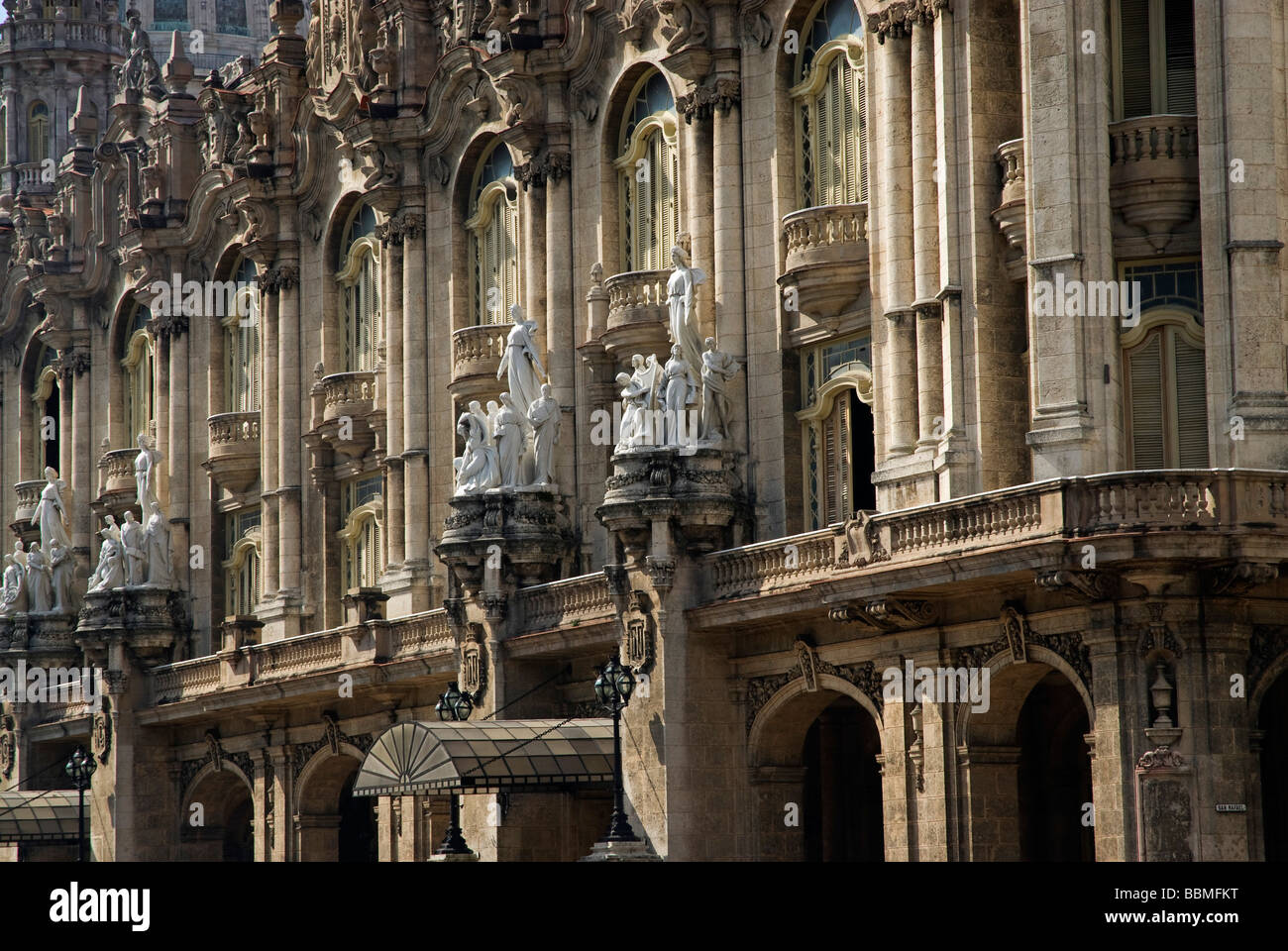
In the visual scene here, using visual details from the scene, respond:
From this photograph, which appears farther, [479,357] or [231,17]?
[231,17]

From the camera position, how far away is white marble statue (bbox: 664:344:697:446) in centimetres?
4559

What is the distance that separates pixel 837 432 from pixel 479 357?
11.5m

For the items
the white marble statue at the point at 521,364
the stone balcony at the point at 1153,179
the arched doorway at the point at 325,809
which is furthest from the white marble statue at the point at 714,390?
the arched doorway at the point at 325,809

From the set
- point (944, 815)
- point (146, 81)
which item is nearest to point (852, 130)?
point (944, 815)

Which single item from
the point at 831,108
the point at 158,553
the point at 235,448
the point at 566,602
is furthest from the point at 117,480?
the point at 831,108

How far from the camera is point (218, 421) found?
65750mm

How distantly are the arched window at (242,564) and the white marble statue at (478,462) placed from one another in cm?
1600

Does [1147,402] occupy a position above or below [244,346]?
below

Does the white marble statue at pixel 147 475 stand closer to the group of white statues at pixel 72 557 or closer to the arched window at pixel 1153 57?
the group of white statues at pixel 72 557

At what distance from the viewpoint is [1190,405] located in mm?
38969

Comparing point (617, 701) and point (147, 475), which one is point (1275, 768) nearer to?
point (617, 701)
